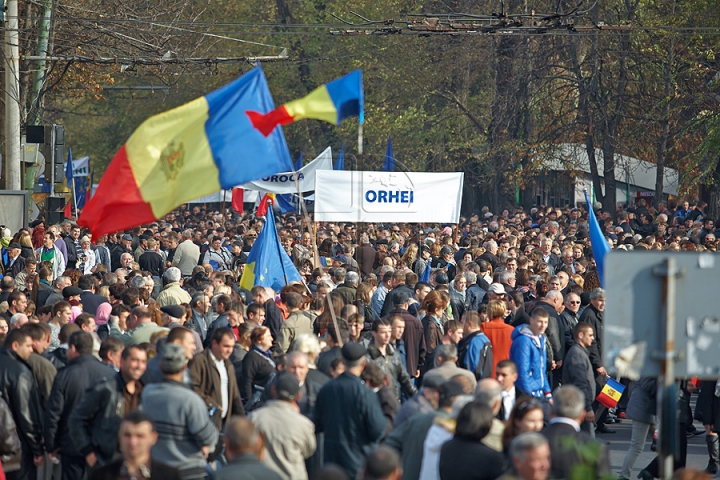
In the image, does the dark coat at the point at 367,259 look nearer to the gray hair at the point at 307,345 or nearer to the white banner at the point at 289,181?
the white banner at the point at 289,181

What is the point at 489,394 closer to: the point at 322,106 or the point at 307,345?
the point at 307,345

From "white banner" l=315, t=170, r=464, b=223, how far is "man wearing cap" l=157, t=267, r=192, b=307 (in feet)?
9.83

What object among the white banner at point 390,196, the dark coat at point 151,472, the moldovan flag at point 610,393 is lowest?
the moldovan flag at point 610,393

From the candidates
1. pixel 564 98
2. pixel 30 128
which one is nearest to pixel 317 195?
pixel 30 128

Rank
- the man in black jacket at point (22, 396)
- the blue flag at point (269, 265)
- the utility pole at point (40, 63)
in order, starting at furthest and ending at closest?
the utility pole at point (40, 63) → the blue flag at point (269, 265) → the man in black jacket at point (22, 396)

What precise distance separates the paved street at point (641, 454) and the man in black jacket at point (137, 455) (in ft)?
18.1

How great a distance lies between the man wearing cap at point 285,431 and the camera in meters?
7.25

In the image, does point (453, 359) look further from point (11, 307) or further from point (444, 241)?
point (444, 241)

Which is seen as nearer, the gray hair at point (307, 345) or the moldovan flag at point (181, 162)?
the moldovan flag at point (181, 162)

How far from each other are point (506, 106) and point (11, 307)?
27.3 metres

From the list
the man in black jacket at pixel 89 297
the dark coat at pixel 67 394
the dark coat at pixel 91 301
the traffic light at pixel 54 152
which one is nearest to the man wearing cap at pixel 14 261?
the man in black jacket at pixel 89 297

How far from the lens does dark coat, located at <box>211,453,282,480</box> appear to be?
5980 mm

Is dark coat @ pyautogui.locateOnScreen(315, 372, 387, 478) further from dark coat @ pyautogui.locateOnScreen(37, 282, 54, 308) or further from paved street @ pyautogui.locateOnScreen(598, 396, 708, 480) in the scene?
dark coat @ pyautogui.locateOnScreen(37, 282, 54, 308)

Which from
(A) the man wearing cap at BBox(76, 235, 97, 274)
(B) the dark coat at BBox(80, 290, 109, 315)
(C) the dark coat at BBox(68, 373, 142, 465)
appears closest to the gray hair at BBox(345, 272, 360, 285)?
(B) the dark coat at BBox(80, 290, 109, 315)
